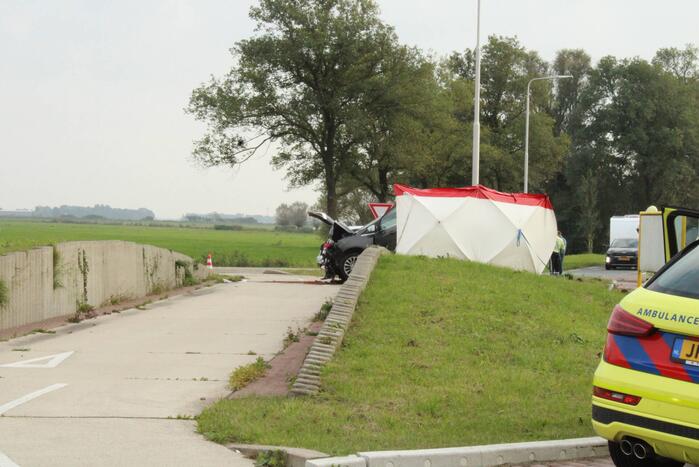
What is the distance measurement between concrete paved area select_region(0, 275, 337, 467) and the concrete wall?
25.4 inches

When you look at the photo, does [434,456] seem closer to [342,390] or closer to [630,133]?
[342,390]

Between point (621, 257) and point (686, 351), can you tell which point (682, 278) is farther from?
point (621, 257)

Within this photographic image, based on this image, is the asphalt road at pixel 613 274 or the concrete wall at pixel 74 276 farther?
the asphalt road at pixel 613 274

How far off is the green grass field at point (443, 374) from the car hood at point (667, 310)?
1.94 meters

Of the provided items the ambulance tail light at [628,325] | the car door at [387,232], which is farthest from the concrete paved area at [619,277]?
the ambulance tail light at [628,325]

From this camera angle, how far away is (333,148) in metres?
49.0

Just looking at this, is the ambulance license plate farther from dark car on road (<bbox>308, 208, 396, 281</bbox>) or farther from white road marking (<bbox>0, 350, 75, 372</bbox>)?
dark car on road (<bbox>308, 208, 396, 281</bbox>)

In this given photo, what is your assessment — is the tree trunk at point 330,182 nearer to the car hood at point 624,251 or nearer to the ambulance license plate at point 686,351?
the car hood at point 624,251

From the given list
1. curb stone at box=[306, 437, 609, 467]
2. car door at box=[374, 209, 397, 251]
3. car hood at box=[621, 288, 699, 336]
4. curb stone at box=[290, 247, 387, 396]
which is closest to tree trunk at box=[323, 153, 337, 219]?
car door at box=[374, 209, 397, 251]

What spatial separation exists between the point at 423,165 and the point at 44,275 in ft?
126

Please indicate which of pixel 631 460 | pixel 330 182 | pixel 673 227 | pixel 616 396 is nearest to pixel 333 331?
pixel 673 227

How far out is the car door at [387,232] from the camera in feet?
68.7

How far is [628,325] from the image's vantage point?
18.2ft

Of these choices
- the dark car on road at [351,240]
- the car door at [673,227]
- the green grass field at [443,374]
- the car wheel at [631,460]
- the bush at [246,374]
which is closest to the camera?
the car wheel at [631,460]
